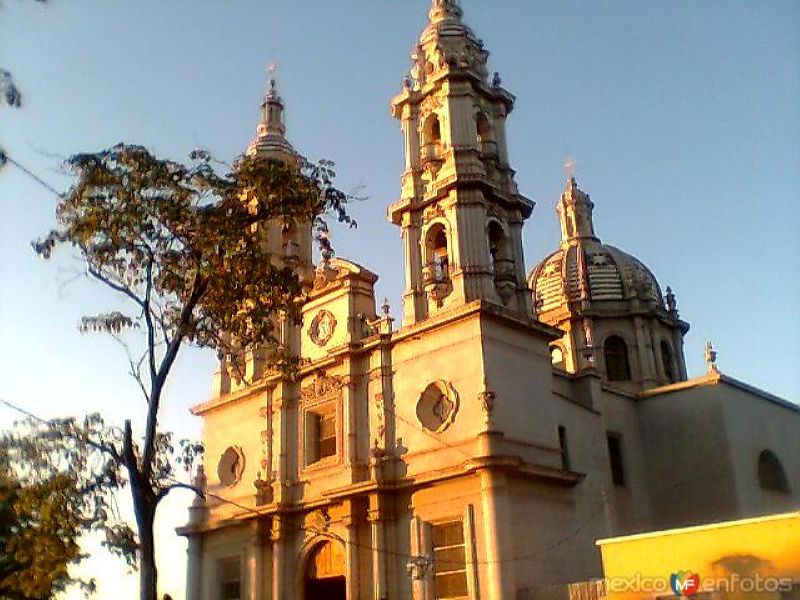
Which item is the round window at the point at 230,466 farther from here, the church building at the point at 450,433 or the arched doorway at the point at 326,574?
the arched doorway at the point at 326,574

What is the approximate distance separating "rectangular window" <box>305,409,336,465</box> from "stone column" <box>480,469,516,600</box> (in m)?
6.65

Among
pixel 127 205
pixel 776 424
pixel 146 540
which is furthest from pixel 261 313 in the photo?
pixel 776 424

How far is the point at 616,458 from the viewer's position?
26.7m

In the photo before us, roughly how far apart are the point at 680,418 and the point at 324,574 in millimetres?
12075

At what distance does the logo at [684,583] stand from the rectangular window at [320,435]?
12350mm

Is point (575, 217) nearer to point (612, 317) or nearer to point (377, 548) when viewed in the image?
point (612, 317)

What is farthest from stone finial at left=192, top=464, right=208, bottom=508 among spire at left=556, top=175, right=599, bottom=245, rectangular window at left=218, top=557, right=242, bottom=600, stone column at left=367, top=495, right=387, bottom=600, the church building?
spire at left=556, top=175, right=599, bottom=245

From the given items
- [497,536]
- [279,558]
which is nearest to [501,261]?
[497,536]

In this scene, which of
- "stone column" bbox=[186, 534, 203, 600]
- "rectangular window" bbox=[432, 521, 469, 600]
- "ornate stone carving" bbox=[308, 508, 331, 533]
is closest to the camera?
"rectangular window" bbox=[432, 521, 469, 600]

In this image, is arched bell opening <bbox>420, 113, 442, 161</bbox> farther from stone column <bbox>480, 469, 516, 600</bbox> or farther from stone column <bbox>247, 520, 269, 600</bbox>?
stone column <bbox>247, 520, 269, 600</bbox>

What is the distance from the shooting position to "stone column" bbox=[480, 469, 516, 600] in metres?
20.1

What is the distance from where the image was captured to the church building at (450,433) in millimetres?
21906

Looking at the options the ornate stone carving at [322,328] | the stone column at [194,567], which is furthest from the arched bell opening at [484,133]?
the stone column at [194,567]

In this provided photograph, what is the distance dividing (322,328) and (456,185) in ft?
21.1
